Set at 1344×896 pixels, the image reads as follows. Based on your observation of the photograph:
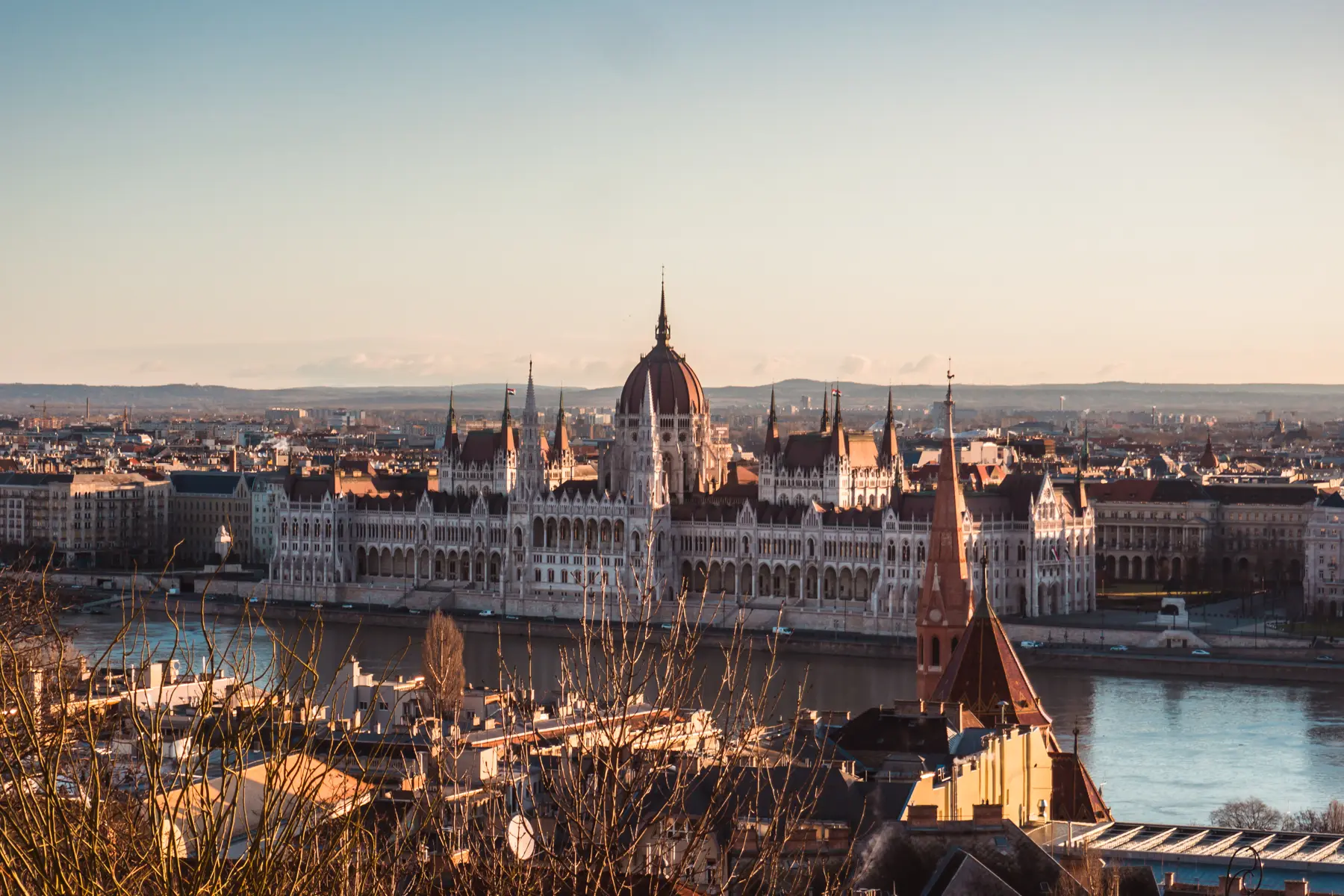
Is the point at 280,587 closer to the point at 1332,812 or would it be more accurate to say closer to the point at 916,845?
the point at 1332,812

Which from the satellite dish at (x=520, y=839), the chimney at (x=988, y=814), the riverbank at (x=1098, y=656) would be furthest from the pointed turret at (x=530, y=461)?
the satellite dish at (x=520, y=839)

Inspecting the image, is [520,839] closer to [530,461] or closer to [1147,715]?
[1147,715]

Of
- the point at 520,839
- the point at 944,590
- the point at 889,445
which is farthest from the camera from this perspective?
the point at 889,445

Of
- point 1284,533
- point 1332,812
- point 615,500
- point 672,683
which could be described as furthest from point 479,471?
point 672,683

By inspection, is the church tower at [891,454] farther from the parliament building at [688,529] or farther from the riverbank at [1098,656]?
the riverbank at [1098,656]

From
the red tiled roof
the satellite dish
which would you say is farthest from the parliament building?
the satellite dish

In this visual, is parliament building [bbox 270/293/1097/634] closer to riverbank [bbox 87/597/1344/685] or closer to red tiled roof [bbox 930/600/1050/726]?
riverbank [bbox 87/597/1344/685]

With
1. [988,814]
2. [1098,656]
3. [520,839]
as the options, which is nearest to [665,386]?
[1098,656]
